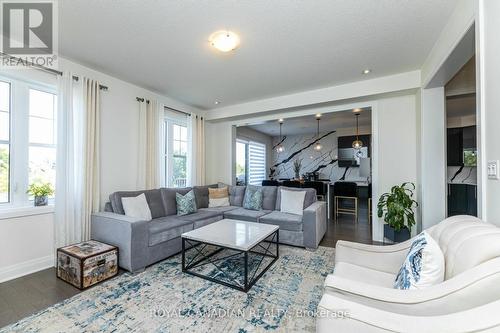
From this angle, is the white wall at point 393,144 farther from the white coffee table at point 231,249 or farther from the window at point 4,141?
the window at point 4,141

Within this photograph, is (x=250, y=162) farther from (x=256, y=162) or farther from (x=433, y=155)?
(x=433, y=155)

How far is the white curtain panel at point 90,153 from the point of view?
288 cm

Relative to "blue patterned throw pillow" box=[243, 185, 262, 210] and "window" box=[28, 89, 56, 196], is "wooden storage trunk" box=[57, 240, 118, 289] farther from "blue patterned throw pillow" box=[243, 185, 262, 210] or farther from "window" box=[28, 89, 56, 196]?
"blue patterned throw pillow" box=[243, 185, 262, 210]

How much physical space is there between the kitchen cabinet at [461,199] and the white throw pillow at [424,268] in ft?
13.3

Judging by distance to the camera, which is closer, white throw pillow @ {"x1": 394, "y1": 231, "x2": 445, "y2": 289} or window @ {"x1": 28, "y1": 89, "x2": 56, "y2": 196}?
white throw pillow @ {"x1": 394, "y1": 231, "x2": 445, "y2": 289}

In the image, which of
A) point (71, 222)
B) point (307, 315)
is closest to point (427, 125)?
point (307, 315)

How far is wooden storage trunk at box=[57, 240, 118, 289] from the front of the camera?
7.11 ft

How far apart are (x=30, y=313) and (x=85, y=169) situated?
5.40 feet

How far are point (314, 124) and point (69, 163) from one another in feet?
19.6

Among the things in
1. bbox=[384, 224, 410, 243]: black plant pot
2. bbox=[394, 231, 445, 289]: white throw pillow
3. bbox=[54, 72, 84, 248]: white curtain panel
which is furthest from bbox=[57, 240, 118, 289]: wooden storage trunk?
bbox=[384, 224, 410, 243]: black plant pot

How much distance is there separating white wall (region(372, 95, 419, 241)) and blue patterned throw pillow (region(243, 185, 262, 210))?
6.55ft

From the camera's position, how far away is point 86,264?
7.12 ft

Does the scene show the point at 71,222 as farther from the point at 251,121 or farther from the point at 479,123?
the point at 479,123

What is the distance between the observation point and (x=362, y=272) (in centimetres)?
159
